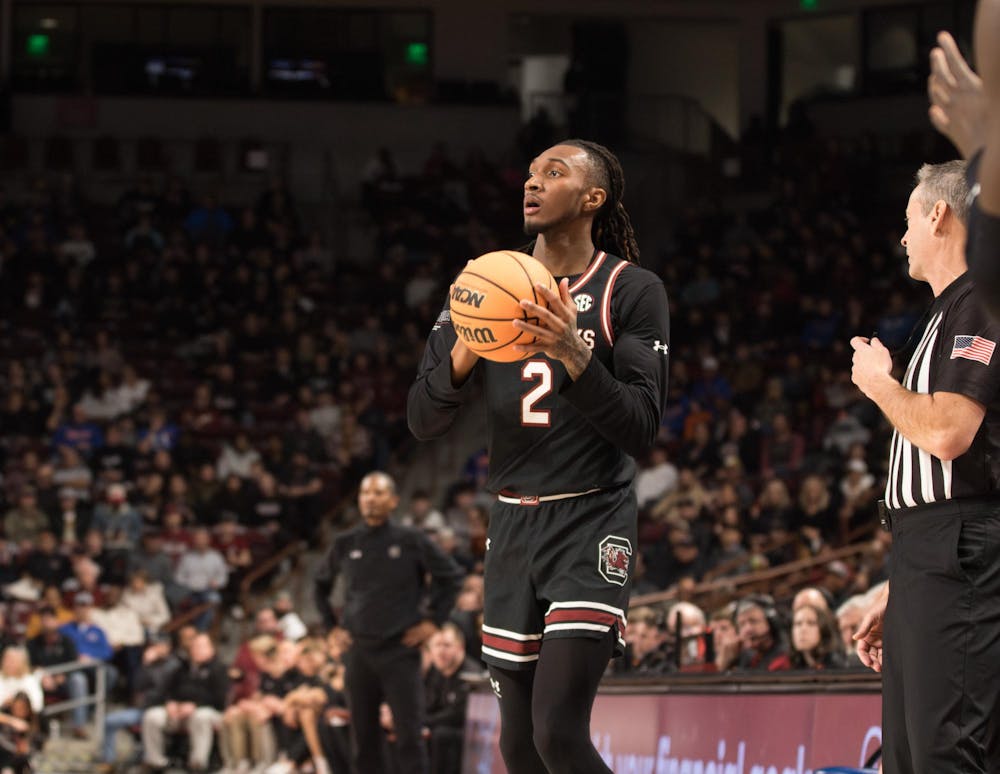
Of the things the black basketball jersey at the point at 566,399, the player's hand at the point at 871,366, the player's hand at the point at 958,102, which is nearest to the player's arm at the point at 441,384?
the black basketball jersey at the point at 566,399

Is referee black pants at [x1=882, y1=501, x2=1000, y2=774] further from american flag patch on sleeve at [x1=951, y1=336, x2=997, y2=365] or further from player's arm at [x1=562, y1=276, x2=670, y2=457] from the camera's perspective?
player's arm at [x1=562, y1=276, x2=670, y2=457]

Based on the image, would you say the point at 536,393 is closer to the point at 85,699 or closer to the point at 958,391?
the point at 958,391

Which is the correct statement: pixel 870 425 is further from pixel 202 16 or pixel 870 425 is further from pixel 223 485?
pixel 202 16

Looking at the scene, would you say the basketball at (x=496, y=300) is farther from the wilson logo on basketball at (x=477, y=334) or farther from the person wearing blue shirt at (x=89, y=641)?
the person wearing blue shirt at (x=89, y=641)

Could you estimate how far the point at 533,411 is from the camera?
4.74 meters

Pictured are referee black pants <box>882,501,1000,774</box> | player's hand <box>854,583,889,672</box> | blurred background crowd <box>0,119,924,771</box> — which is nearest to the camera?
referee black pants <box>882,501,1000,774</box>

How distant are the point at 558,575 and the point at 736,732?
115 inches

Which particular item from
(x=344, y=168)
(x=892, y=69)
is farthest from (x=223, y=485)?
(x=892, y=69)

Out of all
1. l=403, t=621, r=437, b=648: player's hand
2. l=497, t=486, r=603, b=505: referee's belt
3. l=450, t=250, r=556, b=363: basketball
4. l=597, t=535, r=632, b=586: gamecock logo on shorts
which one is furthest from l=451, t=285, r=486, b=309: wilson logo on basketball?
l=403, t=621, r=437, b=648: player's hand

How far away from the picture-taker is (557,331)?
4.25 meters

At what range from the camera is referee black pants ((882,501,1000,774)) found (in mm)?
3584

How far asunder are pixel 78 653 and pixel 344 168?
12932 millimetres

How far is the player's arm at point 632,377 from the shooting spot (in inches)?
172

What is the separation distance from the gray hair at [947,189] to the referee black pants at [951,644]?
747mm
